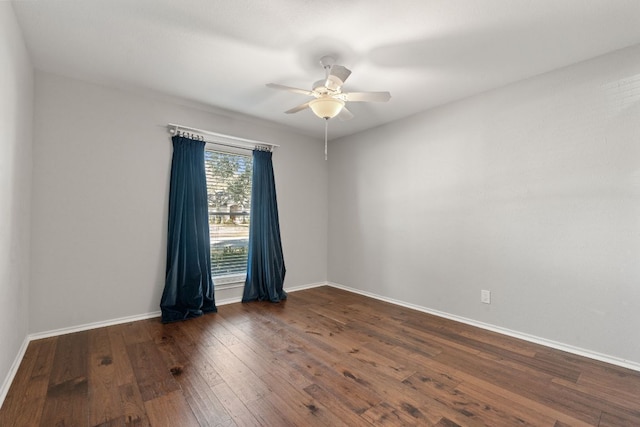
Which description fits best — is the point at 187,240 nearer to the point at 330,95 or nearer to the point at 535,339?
the point at 330,95

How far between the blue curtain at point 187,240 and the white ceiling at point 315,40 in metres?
0.80

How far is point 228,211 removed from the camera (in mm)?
3881

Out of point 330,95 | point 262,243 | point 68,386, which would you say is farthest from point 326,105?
point 68,386

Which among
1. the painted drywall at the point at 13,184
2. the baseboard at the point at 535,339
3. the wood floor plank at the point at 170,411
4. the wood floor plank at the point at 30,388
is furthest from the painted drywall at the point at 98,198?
the baseboard at the point at 535,339

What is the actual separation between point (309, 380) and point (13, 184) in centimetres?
253

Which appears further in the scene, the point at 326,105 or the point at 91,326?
the point at 91,326

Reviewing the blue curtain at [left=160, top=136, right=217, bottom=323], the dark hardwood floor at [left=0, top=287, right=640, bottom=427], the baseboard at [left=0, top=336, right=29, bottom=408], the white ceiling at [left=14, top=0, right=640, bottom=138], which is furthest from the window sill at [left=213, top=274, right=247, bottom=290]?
the white ceiling at [left=14, top=0, right=640, bottom=138]

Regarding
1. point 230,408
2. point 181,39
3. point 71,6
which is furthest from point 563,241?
point 71,6

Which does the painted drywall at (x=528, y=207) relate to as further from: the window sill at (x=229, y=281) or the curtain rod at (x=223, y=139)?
the window sill at (x=229, y=281)

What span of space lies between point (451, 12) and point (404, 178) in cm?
214

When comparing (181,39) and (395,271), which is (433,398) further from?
(181,39)

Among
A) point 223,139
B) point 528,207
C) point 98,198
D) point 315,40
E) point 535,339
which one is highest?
point 315,40

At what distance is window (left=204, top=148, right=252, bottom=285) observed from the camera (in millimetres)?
3740

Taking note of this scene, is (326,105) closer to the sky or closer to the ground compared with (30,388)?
closer to the sky
